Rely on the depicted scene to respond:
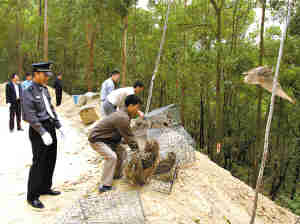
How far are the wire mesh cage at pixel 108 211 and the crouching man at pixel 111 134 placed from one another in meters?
0.33

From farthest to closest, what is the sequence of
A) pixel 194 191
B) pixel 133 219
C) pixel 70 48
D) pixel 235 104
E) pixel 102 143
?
pixel 70 48
pixel 235 104
pixel 194 191
pixel 102 143
pixel 133 219

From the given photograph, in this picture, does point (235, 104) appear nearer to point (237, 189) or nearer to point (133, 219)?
point (237, 189)

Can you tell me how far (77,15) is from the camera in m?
13.9

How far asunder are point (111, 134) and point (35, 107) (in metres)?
1.04

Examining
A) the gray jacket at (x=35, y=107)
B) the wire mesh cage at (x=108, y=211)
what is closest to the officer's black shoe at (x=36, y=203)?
the wire mesh cage at (x=108, y=211)

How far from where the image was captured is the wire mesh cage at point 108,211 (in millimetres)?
2680

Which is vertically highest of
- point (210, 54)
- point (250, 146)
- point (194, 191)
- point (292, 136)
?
point (210, 54)

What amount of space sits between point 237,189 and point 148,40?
15084 mm

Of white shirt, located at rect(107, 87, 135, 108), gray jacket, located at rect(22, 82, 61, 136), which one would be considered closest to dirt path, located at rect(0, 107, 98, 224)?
gray jacket, located at rect(22, 82, 61, 136)

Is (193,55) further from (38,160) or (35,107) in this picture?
(38,160)

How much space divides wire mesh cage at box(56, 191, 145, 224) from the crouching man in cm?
33

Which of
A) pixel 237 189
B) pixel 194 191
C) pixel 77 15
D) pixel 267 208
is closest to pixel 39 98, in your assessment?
pixel 194 191

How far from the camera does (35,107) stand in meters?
3.20

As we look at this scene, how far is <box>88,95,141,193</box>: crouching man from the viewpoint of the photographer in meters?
3.38
